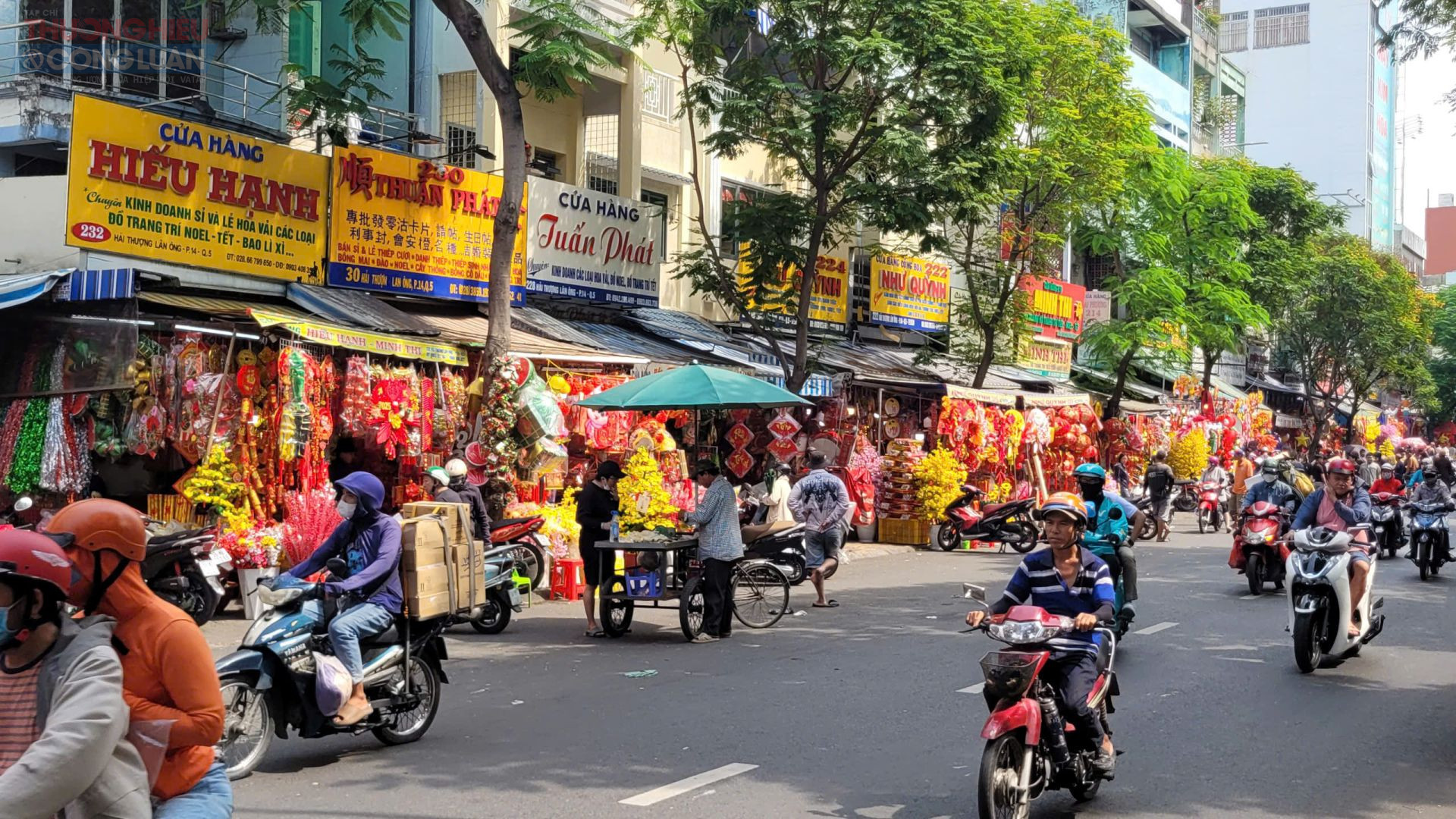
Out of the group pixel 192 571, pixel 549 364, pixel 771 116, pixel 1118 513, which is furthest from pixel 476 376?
pixel 1118 513

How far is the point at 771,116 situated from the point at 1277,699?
38.5 ft

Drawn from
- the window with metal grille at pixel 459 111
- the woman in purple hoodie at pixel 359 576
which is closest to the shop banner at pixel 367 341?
the window with metal grille at pixel 459 111

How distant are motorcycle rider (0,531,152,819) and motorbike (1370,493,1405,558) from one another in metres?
17.9

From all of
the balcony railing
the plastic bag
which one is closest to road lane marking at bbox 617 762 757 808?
the plastic bag

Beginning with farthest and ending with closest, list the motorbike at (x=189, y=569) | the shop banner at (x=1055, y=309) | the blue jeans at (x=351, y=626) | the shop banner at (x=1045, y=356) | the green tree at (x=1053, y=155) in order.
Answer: the shop banner at (x=1055, y=309)
the shop banner at (x=1045, y=356)
the green tree at (x=1053, y=155)
the motorbike at (x=189, y=569)
the blue jeans at (x=351, y=626)

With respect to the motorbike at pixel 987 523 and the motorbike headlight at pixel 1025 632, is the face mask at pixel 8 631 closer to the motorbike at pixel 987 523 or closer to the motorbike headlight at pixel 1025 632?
the motorbike headlight at pixel 1025 632

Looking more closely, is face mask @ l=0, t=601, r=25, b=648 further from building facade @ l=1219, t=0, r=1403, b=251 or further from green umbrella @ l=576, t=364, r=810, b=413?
building facade @ l=1219, t=0, r=1403, b=251

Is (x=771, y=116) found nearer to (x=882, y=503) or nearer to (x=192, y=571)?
(x=882, y=503)

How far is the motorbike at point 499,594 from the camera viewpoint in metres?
11.9

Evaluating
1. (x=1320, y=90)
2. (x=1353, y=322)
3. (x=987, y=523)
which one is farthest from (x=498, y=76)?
(x=1320, y=90)

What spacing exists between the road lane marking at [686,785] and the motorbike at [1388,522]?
13790 mm

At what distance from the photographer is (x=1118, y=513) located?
10227mm

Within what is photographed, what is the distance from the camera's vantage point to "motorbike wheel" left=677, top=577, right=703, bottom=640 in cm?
1178

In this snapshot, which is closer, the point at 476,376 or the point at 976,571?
the point at 476,376
